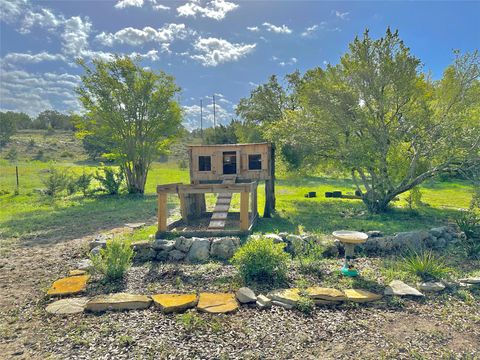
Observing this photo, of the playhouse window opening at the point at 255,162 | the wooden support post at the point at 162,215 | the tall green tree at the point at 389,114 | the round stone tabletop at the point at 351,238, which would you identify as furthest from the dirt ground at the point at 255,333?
the tall green tree at the point at 389,114

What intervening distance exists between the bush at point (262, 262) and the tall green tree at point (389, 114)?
25.9 ft

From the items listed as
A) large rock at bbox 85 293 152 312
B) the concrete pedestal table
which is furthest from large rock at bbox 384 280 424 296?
large rock at bbox 85 293 152 312

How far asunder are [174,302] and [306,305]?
6.84ft

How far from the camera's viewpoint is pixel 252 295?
484 cm

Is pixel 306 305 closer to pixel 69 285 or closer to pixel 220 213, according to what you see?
pixel 69 285

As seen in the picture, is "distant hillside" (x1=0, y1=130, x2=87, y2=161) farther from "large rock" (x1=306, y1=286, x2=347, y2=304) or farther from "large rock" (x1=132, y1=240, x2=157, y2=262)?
"large rock" (x1=306, y1=286, x2=347, y2=304)

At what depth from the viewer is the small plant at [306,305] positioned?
4535mm

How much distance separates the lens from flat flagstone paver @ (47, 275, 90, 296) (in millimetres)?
5156

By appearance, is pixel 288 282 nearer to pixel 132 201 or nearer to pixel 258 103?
pixel 132 201

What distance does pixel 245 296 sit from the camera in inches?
189

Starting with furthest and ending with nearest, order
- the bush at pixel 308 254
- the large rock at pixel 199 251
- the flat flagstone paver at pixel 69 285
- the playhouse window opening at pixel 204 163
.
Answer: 1. the playhouse window opening at pixel 204 163
2. the large rock at pixel 199 251
3. the bush at pixel 308 254
4. the flat flagstone paver at pixel 69 285

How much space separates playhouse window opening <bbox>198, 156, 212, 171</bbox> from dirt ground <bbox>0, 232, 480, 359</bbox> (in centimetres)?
783

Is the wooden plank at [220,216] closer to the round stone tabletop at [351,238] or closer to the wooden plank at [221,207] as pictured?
the wooden plank at [221,207]

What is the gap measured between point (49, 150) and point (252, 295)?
46.3m
